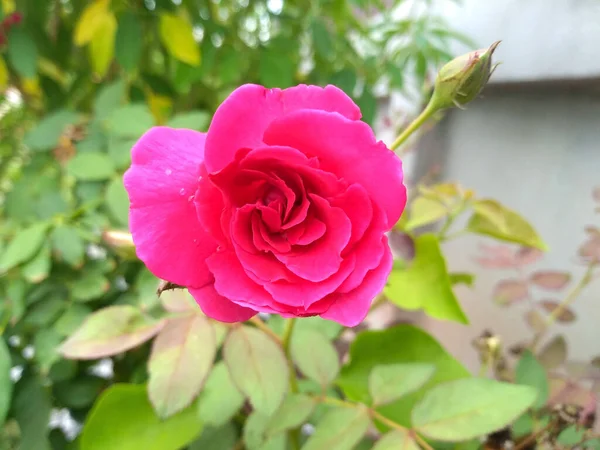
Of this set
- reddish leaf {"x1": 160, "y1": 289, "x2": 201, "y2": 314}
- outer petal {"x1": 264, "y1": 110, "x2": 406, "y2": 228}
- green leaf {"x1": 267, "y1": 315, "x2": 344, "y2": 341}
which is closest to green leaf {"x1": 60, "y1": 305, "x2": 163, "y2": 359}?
reddish leaf {"x1": 160, "y1": 289, "x2": 201, "y2": 314}

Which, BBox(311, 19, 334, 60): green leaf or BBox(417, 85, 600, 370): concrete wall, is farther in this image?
BBox(417, 85, 600, 370): concrete wall

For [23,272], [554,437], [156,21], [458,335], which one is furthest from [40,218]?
[458,335]

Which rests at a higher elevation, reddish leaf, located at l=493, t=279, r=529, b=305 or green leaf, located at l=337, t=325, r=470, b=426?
reddish leaf, located at l=493, t=279, r=529, b=305

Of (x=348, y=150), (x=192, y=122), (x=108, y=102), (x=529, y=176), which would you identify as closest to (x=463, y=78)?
(x=348, y=150)

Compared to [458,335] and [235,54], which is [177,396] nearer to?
[235,54]

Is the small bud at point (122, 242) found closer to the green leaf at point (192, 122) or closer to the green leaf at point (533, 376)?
the green leaf at point (192, 122)

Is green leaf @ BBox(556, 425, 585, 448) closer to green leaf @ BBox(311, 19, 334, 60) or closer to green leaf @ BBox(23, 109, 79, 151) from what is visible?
green leaf @ BBox(311, 19, 334, 60)
